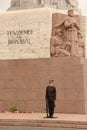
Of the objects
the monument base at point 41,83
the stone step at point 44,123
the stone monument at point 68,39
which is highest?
the stone monument at point 68,39

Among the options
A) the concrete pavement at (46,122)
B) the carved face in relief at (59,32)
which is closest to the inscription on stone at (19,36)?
the carved face in relief at (59,32)

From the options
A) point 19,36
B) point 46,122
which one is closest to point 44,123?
point 46,122

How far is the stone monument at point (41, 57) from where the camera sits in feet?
59.3

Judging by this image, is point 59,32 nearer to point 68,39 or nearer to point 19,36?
point 68,39

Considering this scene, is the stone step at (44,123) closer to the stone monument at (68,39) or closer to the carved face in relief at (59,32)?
the stone monument at (68,39)

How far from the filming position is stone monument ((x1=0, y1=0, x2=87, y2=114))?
18.1 m

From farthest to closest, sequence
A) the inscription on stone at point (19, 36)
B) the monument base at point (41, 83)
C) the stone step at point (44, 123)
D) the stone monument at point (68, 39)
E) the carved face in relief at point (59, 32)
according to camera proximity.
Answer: the inscription on stone at point (19, 36) < the carved face in relief at point (59, 32) < the stone monument at point (68, 39) < the monument base at point (41, 83) < the stone step at point (44, 123)

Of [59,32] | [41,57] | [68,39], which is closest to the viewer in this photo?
[68,39]

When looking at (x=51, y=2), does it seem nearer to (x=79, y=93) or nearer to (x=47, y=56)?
(x=47, y=56)

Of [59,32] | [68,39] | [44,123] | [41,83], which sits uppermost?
[59,32]

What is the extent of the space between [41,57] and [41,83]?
1136 millimetres

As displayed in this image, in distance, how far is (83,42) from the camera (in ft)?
62.4

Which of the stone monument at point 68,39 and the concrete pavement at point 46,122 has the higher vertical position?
the stone monument at point 68,39

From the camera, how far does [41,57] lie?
1884 centimetres
